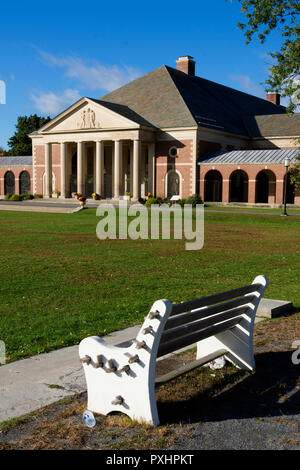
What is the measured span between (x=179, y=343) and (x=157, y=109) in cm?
5167

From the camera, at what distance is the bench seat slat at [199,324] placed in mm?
4648

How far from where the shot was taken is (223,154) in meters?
51.8

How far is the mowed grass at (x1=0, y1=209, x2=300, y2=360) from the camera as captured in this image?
7852 millimetres

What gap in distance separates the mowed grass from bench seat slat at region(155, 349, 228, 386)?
6.69ft

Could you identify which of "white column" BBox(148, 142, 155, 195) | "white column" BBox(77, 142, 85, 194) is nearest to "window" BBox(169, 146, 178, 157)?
"white column" BBox(148, 142, 155, 195)

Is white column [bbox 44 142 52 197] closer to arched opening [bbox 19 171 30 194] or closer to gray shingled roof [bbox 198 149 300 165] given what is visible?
arched opening [bbox 19 171 30 194]

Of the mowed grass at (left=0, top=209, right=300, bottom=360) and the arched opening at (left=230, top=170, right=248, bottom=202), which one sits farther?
the arched opening at (left=230, top=170, right=248, bottom=202)

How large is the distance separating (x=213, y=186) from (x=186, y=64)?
703 inches

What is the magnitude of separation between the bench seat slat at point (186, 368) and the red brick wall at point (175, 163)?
152 ft

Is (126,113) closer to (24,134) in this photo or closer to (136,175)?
(136,175)

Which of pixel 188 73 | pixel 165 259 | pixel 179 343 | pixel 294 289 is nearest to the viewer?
pixel 179 343

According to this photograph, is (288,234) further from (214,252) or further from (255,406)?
(255,406)

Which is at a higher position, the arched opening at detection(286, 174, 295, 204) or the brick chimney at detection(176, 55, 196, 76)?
the brick chimney at detection(176, 55, 196, 76)

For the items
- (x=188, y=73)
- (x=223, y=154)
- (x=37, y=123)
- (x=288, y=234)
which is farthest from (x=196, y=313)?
(x=37, y=123)
